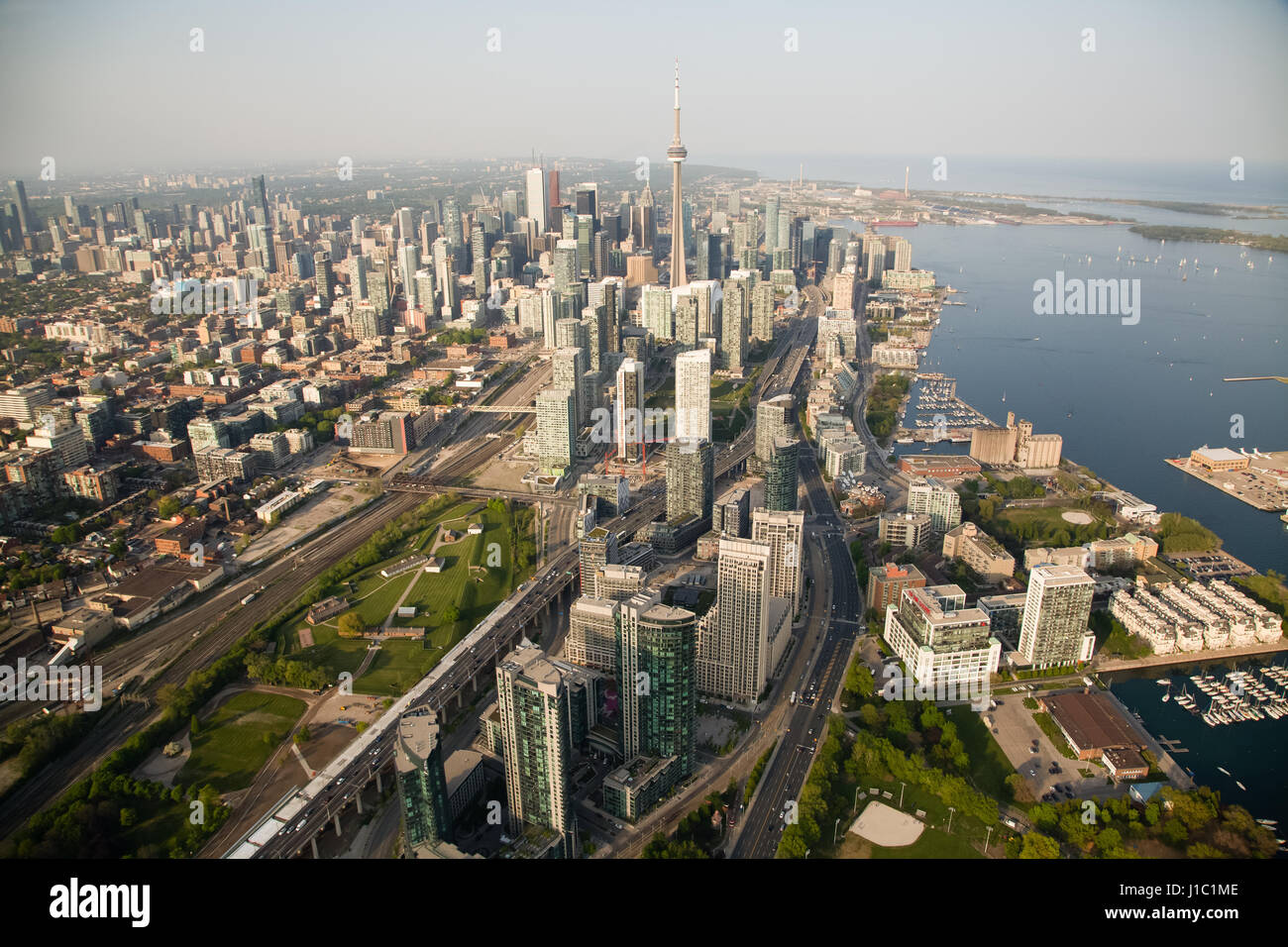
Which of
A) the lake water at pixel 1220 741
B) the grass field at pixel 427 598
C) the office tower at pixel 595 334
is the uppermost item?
the office tower at pixel 595 334

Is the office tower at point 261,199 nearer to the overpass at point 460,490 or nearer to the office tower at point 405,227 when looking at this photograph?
the office tower at point 405,227

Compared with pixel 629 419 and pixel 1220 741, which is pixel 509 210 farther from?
pixel 1220 741

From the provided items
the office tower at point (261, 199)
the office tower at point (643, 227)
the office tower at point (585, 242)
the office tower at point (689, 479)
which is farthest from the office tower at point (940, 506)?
the office tower at point (261, 199)

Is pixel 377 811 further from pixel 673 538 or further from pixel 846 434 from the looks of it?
A: pixel 846 434

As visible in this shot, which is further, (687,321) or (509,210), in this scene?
(509,210)

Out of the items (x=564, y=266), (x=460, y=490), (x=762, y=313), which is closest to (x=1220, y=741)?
(x=460, y=490)
